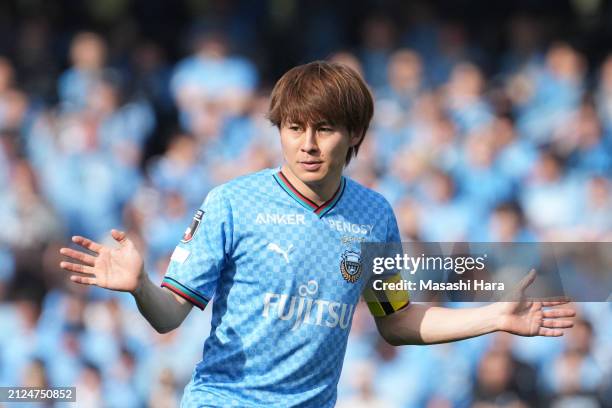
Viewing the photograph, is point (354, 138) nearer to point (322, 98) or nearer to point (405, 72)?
point (322, 98)

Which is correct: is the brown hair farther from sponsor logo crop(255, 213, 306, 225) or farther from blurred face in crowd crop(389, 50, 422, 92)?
blurred face in crowd crop(389, 50, 422, 92)

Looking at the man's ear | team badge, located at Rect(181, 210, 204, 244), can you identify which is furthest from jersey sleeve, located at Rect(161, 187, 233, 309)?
the man's ear

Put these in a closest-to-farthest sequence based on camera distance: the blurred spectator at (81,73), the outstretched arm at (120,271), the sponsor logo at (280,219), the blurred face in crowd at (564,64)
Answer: the outstretched arm at (120,271), the sponsor logo at (280,219), the blurred face in crowd at (564,64), the blurred spectator at (81,73)

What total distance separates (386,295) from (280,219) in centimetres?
66

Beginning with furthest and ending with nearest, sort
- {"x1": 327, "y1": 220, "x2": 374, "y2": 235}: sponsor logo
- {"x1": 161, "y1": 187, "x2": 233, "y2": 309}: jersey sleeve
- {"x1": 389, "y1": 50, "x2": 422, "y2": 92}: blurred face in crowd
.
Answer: {"x1": 389, "y1": 50, "x2": 422, "y2": 92}: blurred face in crowd
{"x1": 327, "y1": 220, "x2": 374, "y2": 235}: sponsor logo
{"x1": 161, "y1": 187, "x2": 233, "y2": 309}: jersey sleeve

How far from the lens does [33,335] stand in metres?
10.5

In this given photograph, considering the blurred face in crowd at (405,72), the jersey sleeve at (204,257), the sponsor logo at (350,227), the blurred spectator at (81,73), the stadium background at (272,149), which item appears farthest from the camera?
the blurred spectator at (81,73)

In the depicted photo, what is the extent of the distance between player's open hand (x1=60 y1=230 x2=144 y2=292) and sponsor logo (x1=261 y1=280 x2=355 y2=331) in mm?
550

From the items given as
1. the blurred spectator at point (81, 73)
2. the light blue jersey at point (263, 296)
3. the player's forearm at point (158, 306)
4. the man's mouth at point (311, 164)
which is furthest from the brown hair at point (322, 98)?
the blurred spectator at point (81, 73)

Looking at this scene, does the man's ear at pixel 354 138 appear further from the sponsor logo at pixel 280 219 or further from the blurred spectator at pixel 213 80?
the blurred spectator at pixel 213 80

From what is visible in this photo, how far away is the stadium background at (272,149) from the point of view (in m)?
9.62

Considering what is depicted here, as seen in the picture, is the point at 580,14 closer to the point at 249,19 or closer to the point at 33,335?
the point at 249,19

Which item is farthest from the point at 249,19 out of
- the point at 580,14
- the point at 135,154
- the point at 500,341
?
the point at 500,341

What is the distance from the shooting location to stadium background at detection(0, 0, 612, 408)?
962cm
